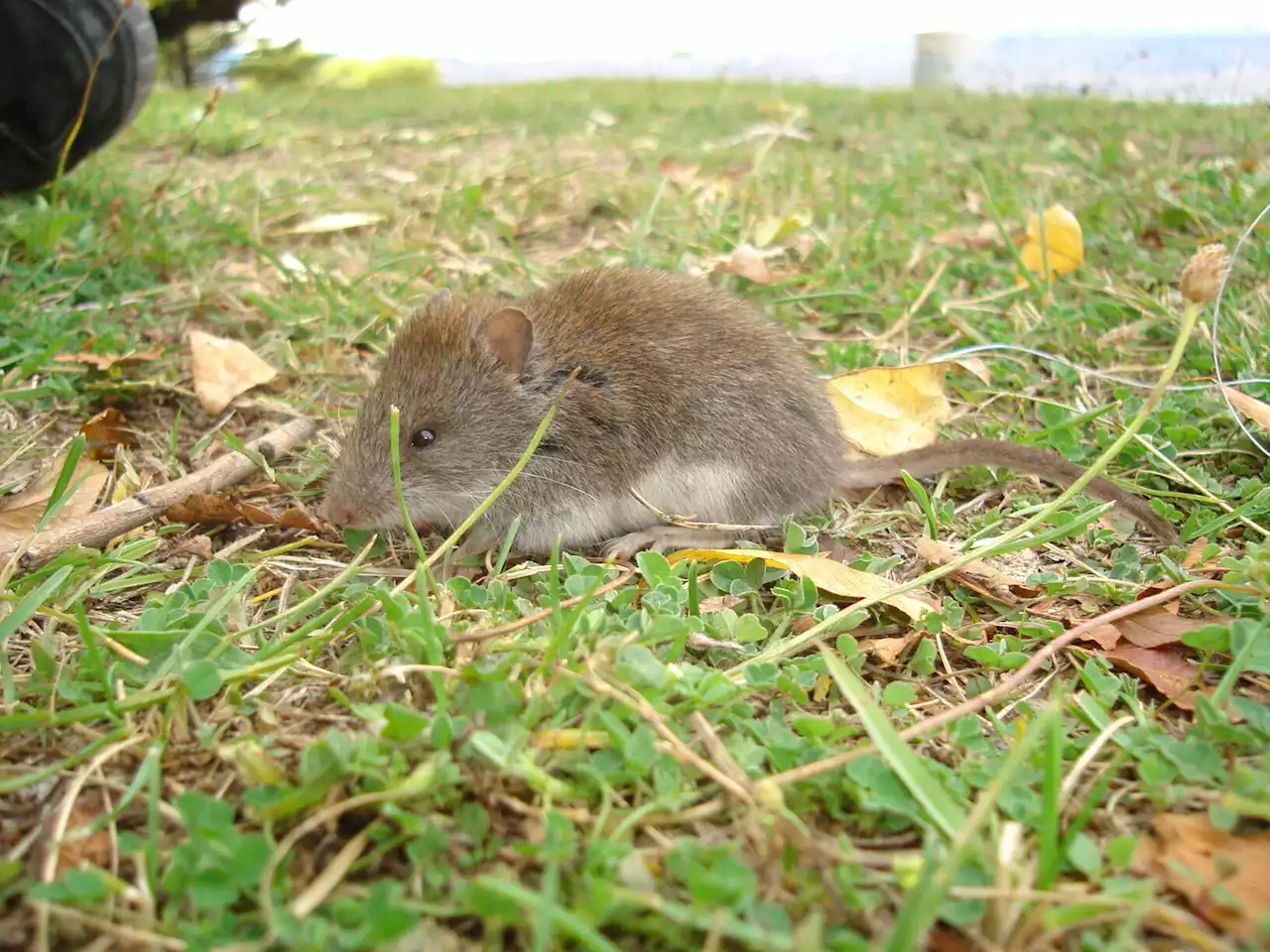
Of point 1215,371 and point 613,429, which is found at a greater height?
point 1215,371

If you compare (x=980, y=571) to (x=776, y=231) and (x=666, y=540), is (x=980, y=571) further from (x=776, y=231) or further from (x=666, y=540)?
(x=776, y=231)

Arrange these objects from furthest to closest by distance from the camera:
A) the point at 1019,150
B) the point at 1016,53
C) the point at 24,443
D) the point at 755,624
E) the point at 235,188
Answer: the point at 1016,53 → the point at 1019,150 → the point at 235,188 → the point at 24,443 → the point at 755,624

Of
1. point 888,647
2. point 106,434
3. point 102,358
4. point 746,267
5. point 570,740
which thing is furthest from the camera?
point 746,267

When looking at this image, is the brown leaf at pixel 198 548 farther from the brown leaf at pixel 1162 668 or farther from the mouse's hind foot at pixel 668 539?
the brown leaf at pixel 1162 668

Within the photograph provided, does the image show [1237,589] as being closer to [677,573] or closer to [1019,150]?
[677,573]

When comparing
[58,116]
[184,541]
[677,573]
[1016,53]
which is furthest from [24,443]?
[1016,53]

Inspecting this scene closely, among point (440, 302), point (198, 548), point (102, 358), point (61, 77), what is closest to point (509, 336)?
point (440, 302)

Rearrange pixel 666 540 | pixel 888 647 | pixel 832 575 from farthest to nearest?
pixel 666 540 → pixel 832 575 → pixel 888 647
